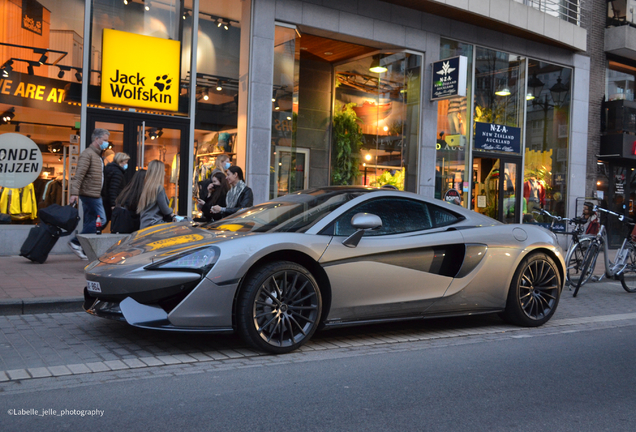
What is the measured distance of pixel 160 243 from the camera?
5.11 metres

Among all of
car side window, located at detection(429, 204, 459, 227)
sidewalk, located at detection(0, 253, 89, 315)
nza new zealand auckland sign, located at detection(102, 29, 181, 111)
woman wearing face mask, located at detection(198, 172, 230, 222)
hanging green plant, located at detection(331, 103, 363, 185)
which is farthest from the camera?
hanging green plant, located at detection(331, 103, 363, 185)

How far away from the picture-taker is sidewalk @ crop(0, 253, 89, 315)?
6090 millimetres

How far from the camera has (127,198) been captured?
332 inches

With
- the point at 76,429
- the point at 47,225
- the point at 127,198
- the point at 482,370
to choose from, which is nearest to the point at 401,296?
the point at 482,370

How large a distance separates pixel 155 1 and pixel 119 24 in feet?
3.13

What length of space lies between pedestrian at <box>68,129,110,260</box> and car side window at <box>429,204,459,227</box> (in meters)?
5.90

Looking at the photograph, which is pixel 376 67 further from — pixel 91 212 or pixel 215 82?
pixel 91 212

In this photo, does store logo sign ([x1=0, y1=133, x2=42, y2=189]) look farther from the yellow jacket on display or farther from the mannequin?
the mannequin

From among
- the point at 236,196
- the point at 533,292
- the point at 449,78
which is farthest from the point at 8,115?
the point at 449,78

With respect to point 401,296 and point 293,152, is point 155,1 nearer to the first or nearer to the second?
point 293,152

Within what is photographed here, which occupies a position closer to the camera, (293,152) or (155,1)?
(155,1)

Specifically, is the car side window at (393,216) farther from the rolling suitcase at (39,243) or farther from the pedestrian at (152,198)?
the rolling suitcase at (39,243)

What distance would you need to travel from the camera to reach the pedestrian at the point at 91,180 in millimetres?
9570

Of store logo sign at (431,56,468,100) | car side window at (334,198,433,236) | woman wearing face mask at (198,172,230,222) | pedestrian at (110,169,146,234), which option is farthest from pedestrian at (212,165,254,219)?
store logo sign at (431,56,468,100)
